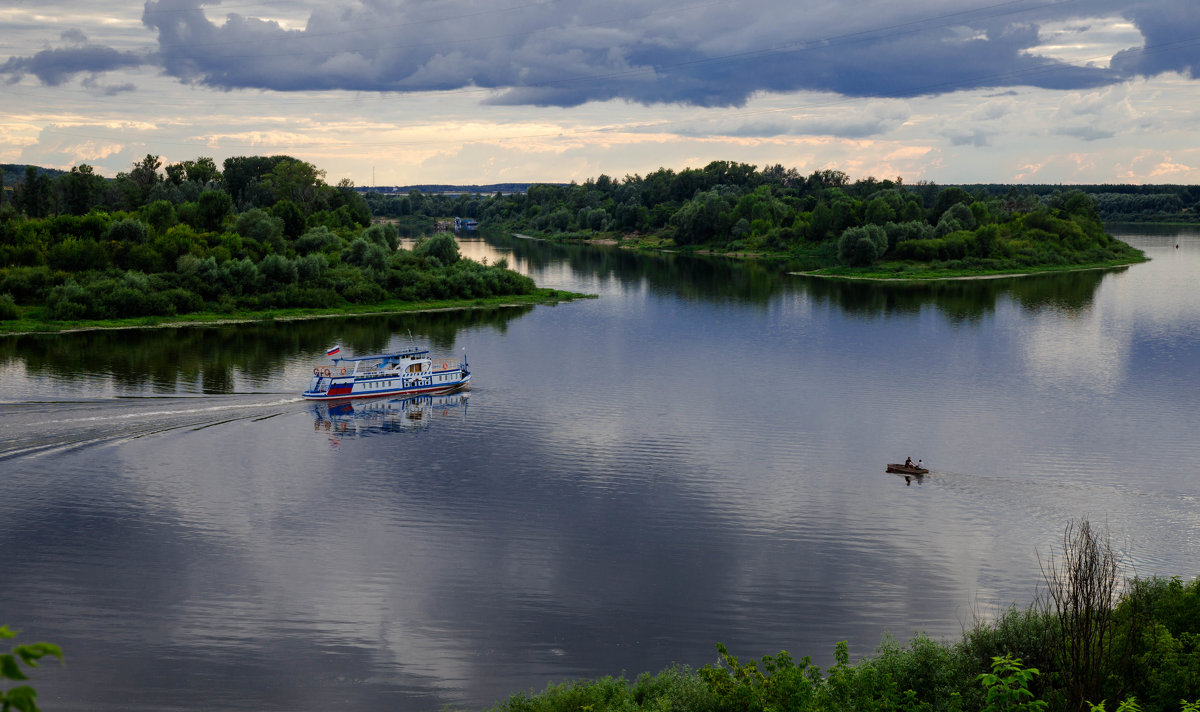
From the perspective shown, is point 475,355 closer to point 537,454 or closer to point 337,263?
point 537,454

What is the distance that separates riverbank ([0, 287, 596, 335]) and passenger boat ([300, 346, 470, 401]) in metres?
31.2

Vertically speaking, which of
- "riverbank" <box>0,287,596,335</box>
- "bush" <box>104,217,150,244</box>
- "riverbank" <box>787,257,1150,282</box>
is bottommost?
"riverbank" <box>0,287,596,335</box>

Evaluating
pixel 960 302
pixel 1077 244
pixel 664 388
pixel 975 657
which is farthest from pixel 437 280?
pixel 1077 244

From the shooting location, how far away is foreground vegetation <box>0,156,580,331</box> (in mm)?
96688

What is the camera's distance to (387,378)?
228ft

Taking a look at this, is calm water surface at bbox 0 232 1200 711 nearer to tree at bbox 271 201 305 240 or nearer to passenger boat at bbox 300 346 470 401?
passenger boat at bbox 300 346 470 401

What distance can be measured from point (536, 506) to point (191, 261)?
7522 centimetres

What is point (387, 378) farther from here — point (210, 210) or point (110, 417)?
point (210, 210)

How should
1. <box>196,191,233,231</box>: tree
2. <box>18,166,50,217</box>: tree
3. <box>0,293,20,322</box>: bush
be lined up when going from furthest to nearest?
<box>18,166,50,217</box>: tree → <box>196,191,233,231</box>: tree → <box>0,293,20,322</box>: bush

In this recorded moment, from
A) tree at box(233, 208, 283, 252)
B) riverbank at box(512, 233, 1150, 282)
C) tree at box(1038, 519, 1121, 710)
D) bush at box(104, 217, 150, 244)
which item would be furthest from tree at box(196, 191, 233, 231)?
tree at box(1038, 519, 1121, 710)

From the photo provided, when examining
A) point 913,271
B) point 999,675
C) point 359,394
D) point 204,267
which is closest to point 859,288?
point 913,271

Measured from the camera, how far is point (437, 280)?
11788 centimetres

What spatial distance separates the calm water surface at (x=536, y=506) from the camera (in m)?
32.5

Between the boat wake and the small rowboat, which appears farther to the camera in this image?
the boat wake
